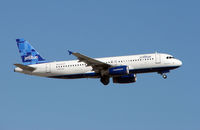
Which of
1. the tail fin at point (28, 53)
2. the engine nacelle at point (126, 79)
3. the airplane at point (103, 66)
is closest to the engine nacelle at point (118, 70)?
the airplane at point (103, 66)

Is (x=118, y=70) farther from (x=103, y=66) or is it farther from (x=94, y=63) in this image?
(x=94, y=63)

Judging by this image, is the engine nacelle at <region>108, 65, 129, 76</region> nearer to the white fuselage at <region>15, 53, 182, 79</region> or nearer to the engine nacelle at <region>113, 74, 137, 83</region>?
the white fuselage at <region>15, 53, 182, 79</region>

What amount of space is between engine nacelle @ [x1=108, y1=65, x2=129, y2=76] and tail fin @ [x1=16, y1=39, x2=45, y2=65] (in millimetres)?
11973

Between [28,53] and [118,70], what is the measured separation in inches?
643

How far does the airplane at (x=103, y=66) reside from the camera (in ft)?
192

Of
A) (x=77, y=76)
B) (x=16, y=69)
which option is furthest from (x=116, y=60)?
(x=16, y=69)

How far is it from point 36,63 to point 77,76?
756 cm

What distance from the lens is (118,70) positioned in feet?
190

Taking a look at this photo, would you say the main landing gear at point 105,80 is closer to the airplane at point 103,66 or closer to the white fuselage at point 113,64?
the airplane at point 103,66

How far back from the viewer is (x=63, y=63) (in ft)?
204

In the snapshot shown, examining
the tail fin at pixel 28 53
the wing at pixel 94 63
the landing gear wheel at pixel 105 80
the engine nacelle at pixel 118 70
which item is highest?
the tail fin at pixel 28 53

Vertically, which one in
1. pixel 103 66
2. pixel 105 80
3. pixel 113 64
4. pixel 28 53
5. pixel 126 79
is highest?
pixel 28 53

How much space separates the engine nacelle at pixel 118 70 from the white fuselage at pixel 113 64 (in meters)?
1.13

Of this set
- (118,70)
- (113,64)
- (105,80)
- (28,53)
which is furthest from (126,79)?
(28,53)
